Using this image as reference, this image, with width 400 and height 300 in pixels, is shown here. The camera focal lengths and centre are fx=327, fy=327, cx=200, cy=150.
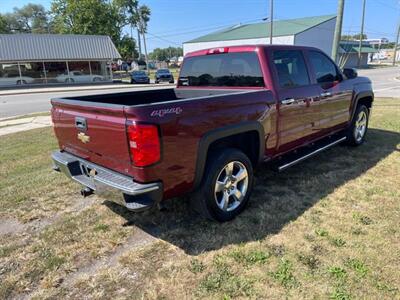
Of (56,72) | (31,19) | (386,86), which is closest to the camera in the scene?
(386,86)

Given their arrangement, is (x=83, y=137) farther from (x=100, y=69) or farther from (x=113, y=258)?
(x=100, y=69)

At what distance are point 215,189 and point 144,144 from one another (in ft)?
3.55

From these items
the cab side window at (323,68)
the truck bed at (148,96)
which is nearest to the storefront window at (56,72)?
the truck bed at (148,96)

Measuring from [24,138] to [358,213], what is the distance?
8.16m

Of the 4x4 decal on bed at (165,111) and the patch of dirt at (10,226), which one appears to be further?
the patch of dirt at (10,226)

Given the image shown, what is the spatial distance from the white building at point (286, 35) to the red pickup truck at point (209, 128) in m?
47.3

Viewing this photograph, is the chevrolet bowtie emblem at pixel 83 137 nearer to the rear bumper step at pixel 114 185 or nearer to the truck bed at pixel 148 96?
the rear bumper step at pixel 114 185

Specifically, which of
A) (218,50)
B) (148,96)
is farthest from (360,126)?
(148,96)

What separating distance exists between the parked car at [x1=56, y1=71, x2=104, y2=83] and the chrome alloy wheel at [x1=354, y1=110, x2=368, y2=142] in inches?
1359

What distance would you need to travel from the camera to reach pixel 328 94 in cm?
508

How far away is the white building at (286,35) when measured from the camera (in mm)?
49987

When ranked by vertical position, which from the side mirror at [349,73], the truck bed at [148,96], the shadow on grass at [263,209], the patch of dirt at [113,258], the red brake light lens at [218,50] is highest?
the red brake light lens at [218,50]

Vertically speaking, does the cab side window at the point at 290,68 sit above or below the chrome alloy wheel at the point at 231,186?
above

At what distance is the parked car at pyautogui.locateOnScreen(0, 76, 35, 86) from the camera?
32.4 meters
